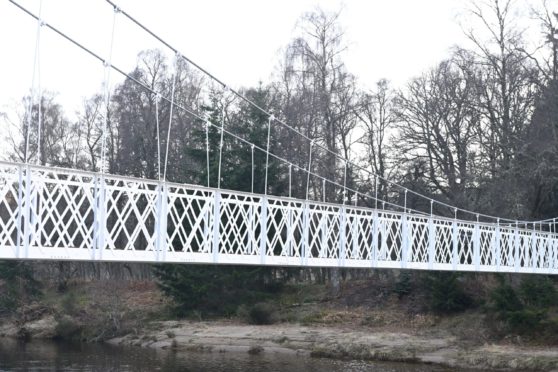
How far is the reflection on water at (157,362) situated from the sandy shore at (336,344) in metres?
0.90

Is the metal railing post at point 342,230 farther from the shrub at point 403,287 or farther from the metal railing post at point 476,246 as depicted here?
the shrub at point 403,287

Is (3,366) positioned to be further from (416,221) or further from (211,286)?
(416,221)

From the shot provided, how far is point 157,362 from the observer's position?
98.7ft

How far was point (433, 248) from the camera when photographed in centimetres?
2661

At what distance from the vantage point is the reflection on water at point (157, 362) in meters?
28.0

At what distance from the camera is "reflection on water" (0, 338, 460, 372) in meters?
28.0

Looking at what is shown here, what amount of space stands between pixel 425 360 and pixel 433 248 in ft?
15.2

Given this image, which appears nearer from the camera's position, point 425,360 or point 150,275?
point 425,360

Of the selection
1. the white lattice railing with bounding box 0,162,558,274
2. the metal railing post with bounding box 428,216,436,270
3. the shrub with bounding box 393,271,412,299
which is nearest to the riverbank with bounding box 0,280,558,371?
the shrub with bounding box 393,271,412,299

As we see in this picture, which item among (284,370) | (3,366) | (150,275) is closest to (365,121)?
(150,275)

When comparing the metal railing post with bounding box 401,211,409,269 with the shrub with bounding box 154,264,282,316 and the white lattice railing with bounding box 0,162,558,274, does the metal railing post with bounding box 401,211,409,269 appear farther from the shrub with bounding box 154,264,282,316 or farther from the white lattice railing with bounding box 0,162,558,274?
the shrub with bounding box 154,264,282,316

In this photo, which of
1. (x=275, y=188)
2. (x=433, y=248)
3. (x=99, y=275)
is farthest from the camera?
(x=99, y=275)

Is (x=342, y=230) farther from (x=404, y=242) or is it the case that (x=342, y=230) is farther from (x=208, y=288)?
(x=208, y=288)

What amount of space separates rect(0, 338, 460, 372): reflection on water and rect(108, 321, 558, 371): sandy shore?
0.90 metres
